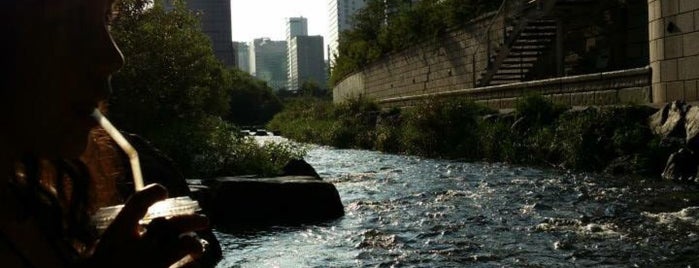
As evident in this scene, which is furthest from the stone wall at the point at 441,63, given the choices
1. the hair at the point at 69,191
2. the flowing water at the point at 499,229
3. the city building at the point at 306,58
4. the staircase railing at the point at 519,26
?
the city building at the point at 306,58

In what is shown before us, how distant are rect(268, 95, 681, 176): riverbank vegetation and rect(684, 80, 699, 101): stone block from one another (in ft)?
2.12

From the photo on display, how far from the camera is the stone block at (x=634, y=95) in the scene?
1267 centimetres

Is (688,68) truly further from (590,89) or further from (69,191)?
(69,191)

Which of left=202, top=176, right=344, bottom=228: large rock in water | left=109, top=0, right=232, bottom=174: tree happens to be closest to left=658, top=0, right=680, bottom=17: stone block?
left=202, top=176, right=344, bottom=228: large rock in water

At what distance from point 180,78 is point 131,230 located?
42.7 feet

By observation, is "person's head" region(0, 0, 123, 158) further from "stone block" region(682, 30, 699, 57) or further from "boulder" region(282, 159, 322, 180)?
"stone block" region(682, 30, 699, 57)

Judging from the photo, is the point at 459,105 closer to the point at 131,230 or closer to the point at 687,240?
the point at 687,240

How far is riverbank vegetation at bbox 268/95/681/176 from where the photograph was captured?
462 inches

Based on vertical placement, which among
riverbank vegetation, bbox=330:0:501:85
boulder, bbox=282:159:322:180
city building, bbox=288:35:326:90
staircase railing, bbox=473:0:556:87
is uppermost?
city building, bbox=288:35:326:90

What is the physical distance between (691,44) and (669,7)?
93cm

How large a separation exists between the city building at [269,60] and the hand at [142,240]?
177 m

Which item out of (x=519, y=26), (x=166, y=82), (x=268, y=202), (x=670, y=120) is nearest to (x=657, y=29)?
(x=670, y=120)

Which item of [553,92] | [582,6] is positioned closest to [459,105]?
[553,92]

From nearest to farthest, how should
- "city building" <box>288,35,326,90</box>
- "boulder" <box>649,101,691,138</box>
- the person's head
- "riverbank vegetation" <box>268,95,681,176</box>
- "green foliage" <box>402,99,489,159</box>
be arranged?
1. the person's head
2. "boulder" <box>649,101,691,138</box>
3. "riverbank vegetation" <box>268,95,681,176</box>
4. "green foliage" <box>402,99,489,159</box>
5. "city building" <box>288,35,326,90</box>
